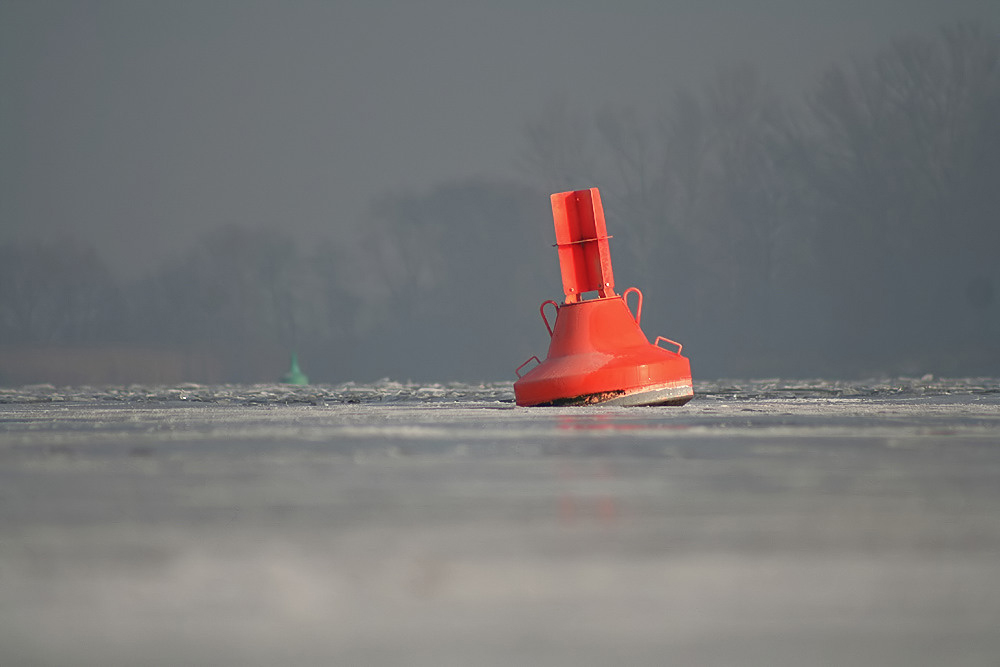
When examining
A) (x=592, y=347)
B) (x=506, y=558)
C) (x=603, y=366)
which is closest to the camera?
(x=506, y=558)

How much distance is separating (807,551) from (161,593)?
897mm

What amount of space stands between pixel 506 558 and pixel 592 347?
24.0ft

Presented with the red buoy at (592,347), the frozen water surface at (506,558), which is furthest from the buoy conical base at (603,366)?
the frozen water surface at (506,558)

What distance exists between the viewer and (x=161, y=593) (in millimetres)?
1598

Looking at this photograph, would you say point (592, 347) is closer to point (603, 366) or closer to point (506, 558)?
point (603, 366)

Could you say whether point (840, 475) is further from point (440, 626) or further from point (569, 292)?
point (569, 292)

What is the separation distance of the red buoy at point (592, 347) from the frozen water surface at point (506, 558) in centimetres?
491

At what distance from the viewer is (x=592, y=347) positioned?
9125 mm

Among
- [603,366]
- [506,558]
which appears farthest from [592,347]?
[506,558]

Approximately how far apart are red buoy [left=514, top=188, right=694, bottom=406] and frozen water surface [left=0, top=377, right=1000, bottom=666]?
16.1ft

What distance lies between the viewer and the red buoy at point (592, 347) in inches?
350

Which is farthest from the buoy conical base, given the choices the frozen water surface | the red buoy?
the frozen water surface

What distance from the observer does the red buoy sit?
8891 mm

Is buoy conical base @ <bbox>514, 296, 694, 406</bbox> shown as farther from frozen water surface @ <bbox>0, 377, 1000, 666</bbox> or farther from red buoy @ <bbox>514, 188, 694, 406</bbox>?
frozen water surface @ <bbox>0, 377, 1000, 666</bbox>
